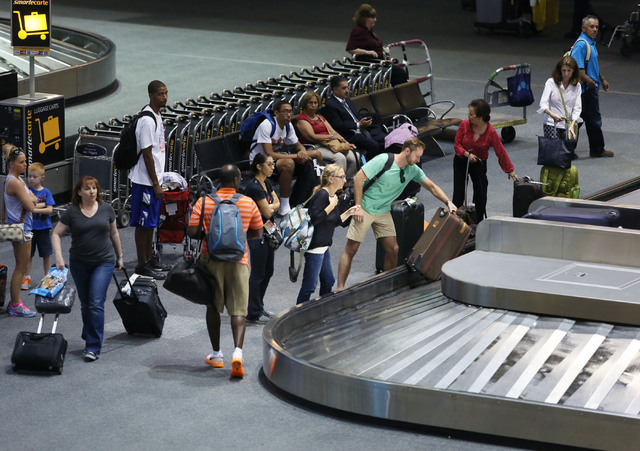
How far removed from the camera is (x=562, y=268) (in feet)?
29.1

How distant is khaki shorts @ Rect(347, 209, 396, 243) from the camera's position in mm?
9500

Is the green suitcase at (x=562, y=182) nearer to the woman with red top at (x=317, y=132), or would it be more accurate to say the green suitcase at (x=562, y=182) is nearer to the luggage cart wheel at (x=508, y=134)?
the woman with red top at (x=317, y=132)

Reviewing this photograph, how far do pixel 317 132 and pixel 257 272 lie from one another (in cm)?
406

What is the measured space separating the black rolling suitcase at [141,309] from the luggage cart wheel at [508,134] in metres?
A: 8.05

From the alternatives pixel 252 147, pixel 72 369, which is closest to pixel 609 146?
pixel 252 147

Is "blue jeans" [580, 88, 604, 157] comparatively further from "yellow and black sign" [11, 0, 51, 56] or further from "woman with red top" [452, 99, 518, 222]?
"yellow and black sign" [11, 0, 51, 56]

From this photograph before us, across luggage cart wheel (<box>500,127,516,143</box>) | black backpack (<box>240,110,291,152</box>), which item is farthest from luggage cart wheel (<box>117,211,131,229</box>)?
luggage cart wheel (<box>500,127,516,143</box>)

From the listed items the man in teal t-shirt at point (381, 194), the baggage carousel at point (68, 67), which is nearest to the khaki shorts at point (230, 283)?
the man in teal t-shirt at point (381, 194)

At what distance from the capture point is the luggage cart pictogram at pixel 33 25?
11.4 m

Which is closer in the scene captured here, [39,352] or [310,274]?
[39,352]

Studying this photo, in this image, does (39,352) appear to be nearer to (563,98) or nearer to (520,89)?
(563,98)

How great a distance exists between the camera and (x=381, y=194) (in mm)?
9461

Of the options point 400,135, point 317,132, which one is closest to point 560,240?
point 400,135

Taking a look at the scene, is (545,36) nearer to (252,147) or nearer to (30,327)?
(252,147)
